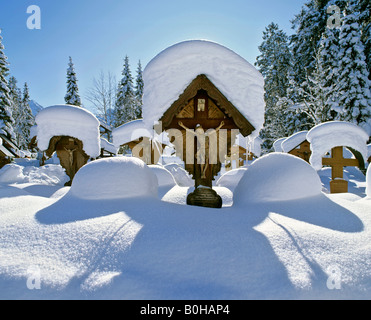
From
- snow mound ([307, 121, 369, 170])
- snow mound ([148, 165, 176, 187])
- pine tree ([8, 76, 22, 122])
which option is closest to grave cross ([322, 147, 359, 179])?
snow mound ([307, 121, 369, 170])

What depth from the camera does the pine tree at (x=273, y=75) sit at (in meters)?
24.1

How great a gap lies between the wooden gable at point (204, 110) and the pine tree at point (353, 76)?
534 inches

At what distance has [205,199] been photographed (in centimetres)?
479

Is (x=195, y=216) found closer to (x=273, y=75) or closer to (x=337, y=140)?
(x=337, y=140)

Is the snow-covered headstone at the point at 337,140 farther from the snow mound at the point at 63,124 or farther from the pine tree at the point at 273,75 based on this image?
the pine tree at the point at 273,75

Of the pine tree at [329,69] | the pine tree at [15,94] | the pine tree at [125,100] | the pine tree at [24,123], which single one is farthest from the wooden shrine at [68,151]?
the pine tree at [15,94]

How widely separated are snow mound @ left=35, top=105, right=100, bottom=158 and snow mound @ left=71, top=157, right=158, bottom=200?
5.10m

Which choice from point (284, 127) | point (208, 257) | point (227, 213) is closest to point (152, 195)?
point (227, 213)

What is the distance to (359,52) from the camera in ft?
47.9

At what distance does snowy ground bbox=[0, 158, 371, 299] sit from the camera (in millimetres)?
2027

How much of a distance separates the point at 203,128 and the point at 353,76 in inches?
590

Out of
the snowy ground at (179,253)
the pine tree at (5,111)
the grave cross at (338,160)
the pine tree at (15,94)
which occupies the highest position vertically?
the pine tree at (15,94)

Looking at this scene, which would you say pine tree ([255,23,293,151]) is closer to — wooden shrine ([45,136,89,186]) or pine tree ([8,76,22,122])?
wooden shrine ([45,136,89,186])
